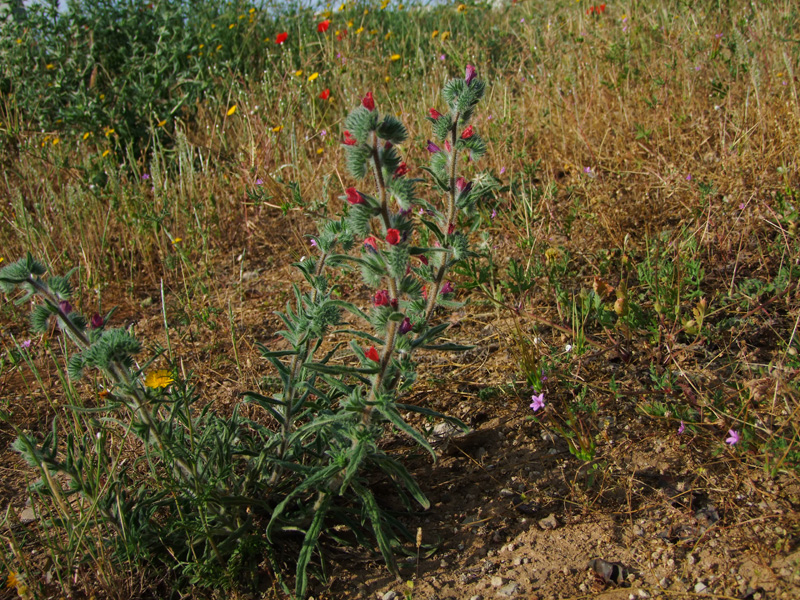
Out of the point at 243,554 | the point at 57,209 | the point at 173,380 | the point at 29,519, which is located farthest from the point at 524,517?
the point at 57,209

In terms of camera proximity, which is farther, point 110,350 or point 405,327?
point 405,327

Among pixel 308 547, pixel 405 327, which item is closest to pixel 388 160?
pixel 405 327

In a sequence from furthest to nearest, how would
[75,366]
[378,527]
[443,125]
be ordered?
[443,125]
[378,527]
[75,366]

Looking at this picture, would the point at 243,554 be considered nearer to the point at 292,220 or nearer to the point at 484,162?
the point at 292,220

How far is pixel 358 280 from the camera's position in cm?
377


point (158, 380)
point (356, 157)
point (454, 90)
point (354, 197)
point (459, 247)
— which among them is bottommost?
point (158, 380)

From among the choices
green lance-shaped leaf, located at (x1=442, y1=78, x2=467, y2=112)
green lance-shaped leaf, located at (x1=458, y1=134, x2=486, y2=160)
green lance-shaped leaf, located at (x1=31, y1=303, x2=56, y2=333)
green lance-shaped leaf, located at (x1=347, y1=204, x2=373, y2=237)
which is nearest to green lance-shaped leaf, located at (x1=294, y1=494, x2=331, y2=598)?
green lance-shaped leaf, located at (x1=347, y1=204, x2=373, y2=237)

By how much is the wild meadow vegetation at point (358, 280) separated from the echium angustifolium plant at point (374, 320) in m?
0.01

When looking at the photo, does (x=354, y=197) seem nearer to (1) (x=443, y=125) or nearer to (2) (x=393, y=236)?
(2) (x=393, y=236)

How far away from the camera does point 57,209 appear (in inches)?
165

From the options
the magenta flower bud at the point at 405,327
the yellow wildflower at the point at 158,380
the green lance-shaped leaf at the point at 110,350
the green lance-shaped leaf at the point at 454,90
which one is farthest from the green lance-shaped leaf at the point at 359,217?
the yellow wildflower at the point at 158,380

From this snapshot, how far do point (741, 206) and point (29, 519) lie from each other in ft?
11.5

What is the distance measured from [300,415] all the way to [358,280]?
1599 millimetres

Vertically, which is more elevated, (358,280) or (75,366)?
(75,366)
